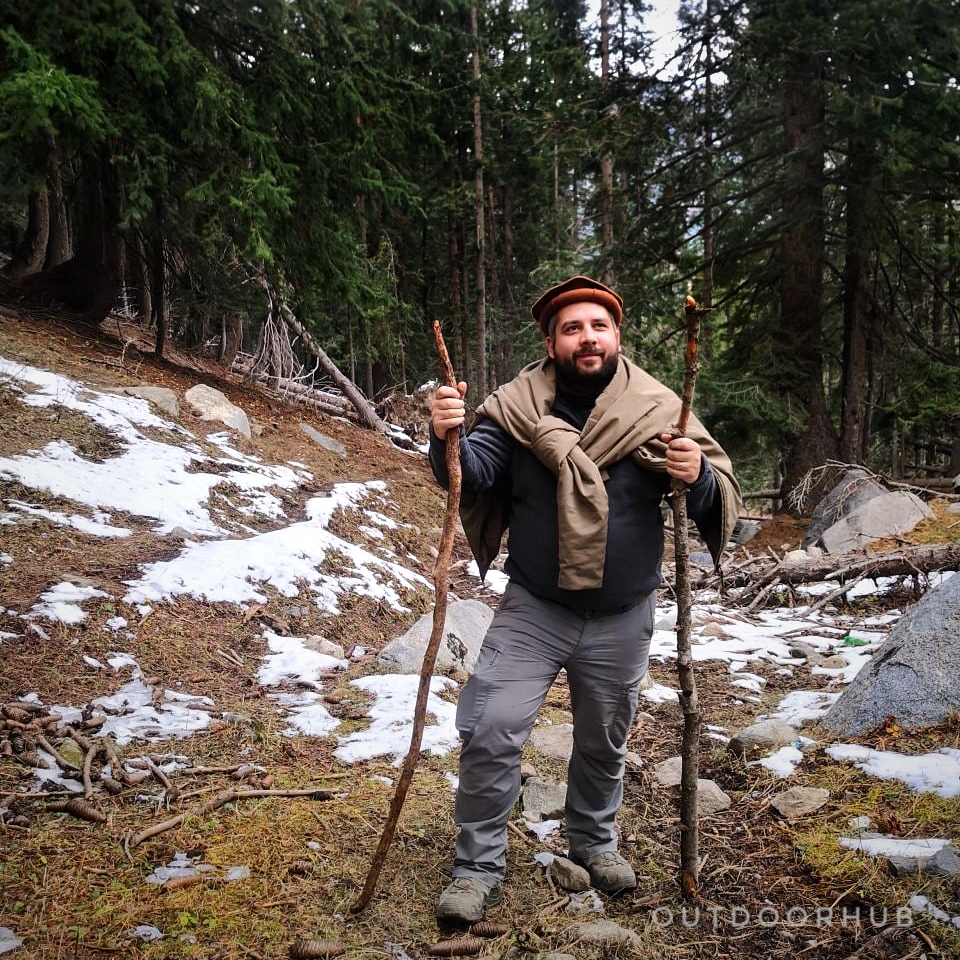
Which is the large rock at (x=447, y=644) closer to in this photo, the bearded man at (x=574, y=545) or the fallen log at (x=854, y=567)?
the bearded man at (x=574, y=545)

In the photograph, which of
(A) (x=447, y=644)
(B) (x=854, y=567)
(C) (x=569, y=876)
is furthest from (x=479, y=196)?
(C) (x=569, y=876)

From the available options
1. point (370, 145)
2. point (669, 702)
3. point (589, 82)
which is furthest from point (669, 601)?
point (589, 82)

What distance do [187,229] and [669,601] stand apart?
7.45 metres

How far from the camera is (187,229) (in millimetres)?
8797

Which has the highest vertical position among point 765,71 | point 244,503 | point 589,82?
point 589,82

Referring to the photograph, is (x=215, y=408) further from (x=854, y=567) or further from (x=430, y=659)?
(x=854, y=567)

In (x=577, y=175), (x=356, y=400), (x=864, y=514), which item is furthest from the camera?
(x=577, y=175)

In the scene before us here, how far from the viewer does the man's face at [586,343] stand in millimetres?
2865

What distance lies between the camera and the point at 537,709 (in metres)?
2.69

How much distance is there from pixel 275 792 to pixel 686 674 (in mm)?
1909

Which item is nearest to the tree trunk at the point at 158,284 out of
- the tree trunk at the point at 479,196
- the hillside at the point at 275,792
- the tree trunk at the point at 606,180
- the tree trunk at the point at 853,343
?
the hillside at the point at 275,792

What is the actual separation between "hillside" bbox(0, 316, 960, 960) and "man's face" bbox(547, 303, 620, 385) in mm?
2075

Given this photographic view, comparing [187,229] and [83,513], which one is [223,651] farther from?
[187,229]

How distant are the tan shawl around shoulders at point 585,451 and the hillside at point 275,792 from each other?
1290mm
